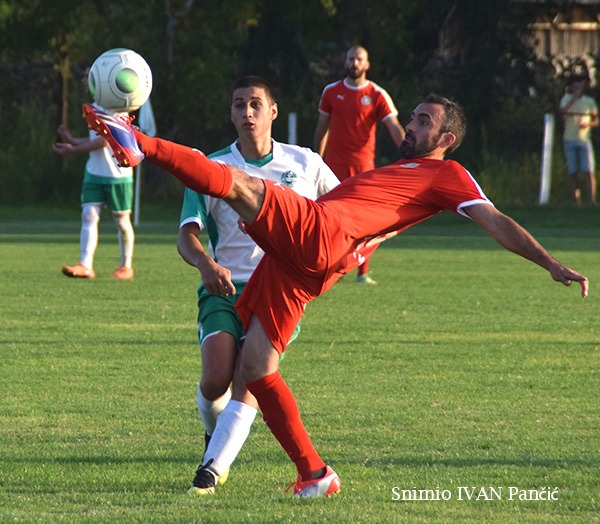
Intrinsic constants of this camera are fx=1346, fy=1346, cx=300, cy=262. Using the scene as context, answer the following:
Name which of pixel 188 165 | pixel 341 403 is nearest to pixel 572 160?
pixel 341 403

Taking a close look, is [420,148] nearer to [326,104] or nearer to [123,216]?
[326,104]

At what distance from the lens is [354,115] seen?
1441 centimetres

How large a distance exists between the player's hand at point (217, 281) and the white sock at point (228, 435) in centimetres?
52

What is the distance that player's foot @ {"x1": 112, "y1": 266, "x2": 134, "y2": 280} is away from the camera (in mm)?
14547

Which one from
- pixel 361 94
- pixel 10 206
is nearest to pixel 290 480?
pixel 361 94

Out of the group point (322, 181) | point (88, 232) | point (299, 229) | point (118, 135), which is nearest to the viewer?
point (118, 135)

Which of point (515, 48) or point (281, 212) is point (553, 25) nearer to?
point (515, 48)

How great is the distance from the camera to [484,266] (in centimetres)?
1664

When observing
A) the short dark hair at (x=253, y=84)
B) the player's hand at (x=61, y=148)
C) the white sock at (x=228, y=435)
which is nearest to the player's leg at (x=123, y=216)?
the player's hand at (x=61, y=148)

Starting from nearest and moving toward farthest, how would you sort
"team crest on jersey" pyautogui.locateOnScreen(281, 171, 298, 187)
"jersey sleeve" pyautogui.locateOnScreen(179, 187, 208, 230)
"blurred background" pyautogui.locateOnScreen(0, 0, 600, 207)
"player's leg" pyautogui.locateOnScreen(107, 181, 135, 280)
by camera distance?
"jersey sleeve" pyautogui.locateOnScreen(179, 187, 208, 230) < "team crest on jersey" pyautogui.locateOnScreen(281, 171, 298, 187) < "player's leg" pyautogui.locateOnScreen(107, 181, 135, 280) < "blurred background" pyautogui.locateOnScreen(0, 0, 600, 207)

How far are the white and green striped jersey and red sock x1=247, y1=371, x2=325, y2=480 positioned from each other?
0.80 meters

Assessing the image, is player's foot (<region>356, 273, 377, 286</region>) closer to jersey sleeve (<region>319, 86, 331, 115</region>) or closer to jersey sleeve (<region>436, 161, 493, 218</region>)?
jersey sleeve (<region>319, 86, 331, 115</region>)

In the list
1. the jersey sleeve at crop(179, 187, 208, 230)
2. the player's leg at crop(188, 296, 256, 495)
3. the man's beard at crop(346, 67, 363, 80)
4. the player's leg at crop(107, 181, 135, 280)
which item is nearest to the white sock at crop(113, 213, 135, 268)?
the player's leg at crop(107, 181, 135, 280)

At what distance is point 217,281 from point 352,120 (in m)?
9.18
